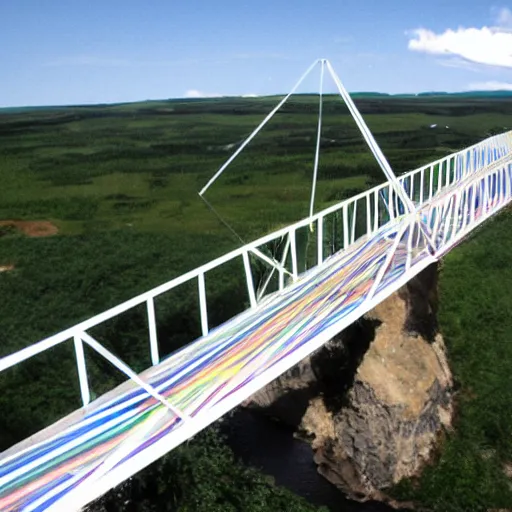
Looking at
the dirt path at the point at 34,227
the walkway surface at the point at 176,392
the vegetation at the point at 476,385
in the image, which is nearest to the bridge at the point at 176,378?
the walkway surface at the point at 176,392

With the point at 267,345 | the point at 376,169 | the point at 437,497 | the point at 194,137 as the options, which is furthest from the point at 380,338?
the point at 194,137

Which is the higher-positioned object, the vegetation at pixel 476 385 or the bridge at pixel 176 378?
the bridge at pixel 176 378

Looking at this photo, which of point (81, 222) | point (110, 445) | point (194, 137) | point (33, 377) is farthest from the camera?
point (194, 137)

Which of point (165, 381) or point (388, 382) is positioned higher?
point (165, 381)

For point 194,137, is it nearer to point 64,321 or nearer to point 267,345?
point 64,321

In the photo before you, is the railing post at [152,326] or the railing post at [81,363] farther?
the railing post at [152,326]

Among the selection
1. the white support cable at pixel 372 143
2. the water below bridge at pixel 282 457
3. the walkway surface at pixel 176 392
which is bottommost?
the water below bridge at pixel 282 457

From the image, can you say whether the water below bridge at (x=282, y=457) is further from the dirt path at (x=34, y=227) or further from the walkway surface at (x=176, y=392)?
the dirt path at (x=34, y=227)
